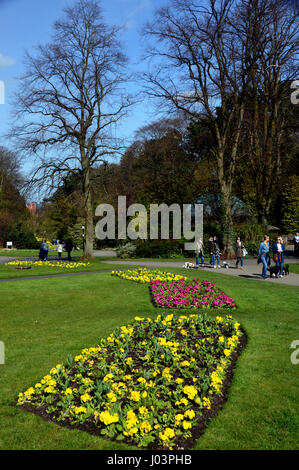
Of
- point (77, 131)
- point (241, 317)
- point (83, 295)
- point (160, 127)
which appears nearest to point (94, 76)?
point (77, 131)

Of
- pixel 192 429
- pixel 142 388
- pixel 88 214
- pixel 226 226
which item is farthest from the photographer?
pixel 226 226

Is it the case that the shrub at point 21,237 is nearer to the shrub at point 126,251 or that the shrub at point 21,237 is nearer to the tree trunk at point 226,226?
the shrub at point 126,251

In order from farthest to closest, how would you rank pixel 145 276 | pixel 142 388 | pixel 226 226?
1. pixel 226 226
2. pixel 145 276
3. pixel 142 388

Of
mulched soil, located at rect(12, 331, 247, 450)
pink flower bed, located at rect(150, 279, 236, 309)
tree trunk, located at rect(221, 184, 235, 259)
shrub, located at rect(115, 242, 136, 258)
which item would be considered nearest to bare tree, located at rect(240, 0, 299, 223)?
tree trunk, located at rect(221, 184, 235, 259)

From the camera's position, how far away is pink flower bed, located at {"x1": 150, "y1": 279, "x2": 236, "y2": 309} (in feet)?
36.8

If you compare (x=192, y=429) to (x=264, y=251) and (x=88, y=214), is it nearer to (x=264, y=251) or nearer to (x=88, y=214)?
(x=264, y=251)

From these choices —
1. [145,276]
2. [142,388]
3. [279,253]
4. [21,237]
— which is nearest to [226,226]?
[279,253]

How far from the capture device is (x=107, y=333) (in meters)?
8.06

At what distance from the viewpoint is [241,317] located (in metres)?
9.70

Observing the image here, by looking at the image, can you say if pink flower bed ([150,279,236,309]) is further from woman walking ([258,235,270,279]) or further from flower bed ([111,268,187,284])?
woman walking ([258,235,270,279])

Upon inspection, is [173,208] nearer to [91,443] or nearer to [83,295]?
[83,295]

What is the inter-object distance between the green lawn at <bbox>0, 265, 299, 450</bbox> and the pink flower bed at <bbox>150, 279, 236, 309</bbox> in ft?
1.47

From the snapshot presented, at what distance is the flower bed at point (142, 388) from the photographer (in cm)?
435

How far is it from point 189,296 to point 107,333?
4523 millimetres
